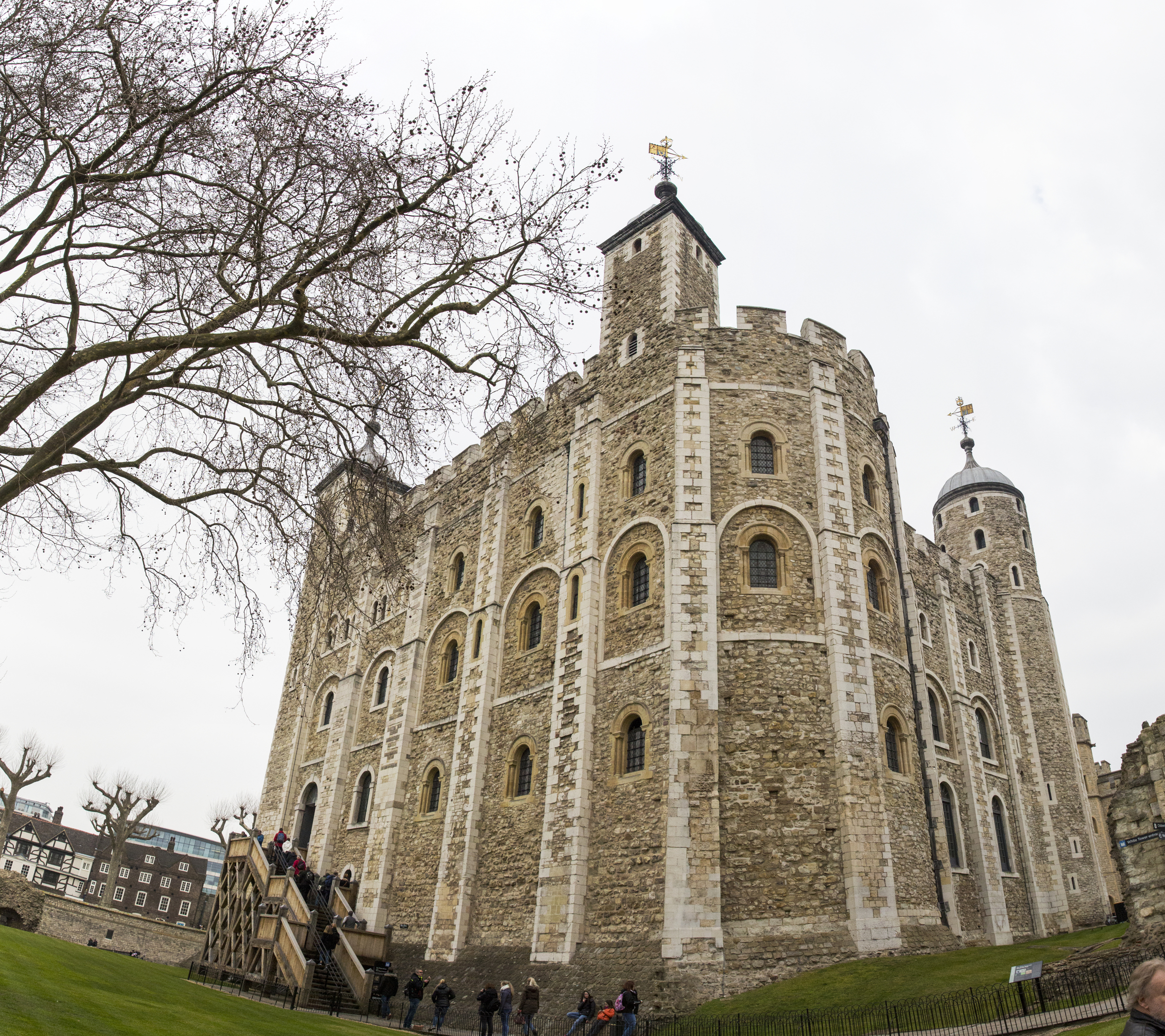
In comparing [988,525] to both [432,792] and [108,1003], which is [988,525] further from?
[108,1003]

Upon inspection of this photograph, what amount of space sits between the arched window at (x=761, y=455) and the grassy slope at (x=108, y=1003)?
43.9ft

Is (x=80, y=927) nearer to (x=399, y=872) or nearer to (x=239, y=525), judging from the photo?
(x=399, y=872)

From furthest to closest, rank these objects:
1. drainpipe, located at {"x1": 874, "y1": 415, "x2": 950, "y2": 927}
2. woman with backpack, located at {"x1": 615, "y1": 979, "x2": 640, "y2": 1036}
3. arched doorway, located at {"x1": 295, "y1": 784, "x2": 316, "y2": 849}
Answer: arched doorway, located at {"x1": 295, "y1": 784, "x2": 316, "y2": 849}, drainpipe, located at {"x1": 874, "y1": 415, "x2": 950, "y2": 927}, woman with backpack, located at {"x1": 615, "y1": 979, "x2": 640, "y2": 1036}

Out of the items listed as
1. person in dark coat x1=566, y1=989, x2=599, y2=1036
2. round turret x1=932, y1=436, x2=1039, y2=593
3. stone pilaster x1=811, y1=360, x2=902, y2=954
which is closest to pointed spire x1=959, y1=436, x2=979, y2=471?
round turret x1=932, y1=436, x2=1039, y2=593

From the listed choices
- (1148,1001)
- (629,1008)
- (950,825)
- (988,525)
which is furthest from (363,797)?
(988,525)

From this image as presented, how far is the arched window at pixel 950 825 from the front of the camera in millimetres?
21625

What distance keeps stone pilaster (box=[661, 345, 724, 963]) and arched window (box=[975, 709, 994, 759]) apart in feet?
47.6

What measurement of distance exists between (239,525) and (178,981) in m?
9.88

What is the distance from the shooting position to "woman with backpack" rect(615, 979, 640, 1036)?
43.7 ft

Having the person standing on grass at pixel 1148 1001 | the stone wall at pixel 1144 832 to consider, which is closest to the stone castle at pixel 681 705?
the stone wall at pixel 1144 832

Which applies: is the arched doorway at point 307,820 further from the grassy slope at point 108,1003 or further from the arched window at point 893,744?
the arched window at point 893,744

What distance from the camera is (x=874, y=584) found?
786 inches

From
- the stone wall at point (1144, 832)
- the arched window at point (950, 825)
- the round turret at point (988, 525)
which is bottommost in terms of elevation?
the stone wall at point (1144, 832)

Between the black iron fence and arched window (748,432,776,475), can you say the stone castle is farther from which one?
the black iron fence
